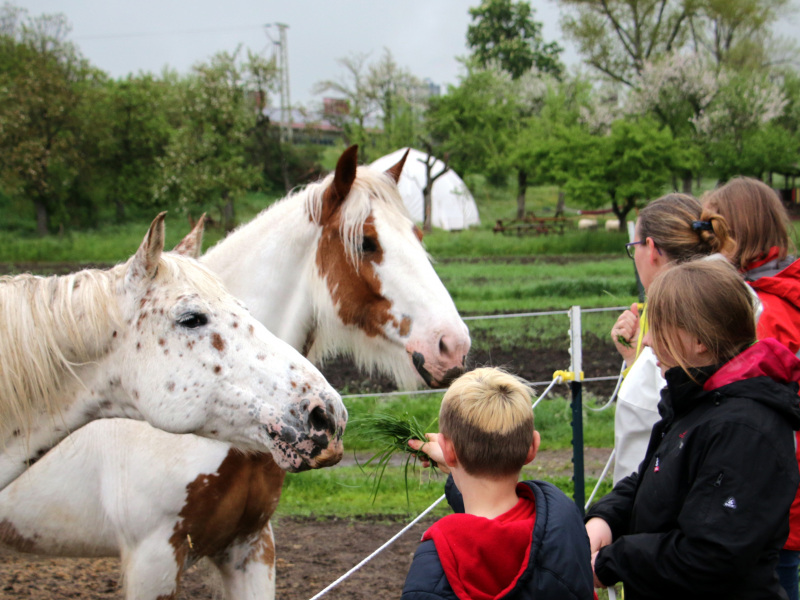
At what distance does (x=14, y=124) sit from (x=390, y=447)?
100 feet

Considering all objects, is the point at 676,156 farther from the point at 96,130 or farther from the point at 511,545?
the point at 511,545

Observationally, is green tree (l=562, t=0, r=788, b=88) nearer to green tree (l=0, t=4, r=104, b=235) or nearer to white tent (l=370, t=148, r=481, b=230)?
white tent (l=370, t=148, r=481, b=230)

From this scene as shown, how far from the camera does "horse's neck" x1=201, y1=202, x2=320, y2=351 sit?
8.66 feet

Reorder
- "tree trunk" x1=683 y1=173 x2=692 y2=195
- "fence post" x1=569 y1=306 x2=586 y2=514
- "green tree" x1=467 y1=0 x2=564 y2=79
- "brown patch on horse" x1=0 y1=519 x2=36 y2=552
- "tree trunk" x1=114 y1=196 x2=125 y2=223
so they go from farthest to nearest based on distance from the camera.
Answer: "green tree" x1=467 y1=0 x2=564 y2=79 < "tree trunk" x1=114 y1=196 x2=125 y2=223 < "tree trunk" x1=683 y1=173 x2=692 y2=195 < "fence post" x1=569 y1=306 x2=586 y2=514 < "brown patch on horse" x1=0 y1=519 x2=36 y2=552

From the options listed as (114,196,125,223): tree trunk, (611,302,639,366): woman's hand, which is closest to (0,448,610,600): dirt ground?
(611,302,639,366): woman's hand

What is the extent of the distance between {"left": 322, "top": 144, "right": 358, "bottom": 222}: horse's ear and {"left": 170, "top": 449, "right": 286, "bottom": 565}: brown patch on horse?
3.37 feet

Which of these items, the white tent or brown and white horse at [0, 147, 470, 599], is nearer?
brown and white horse at [0, 147, 470, 599]

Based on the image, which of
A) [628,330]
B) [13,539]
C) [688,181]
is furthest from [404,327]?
[688,181]

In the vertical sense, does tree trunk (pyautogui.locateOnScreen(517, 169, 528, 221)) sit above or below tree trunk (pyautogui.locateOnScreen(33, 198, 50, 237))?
above

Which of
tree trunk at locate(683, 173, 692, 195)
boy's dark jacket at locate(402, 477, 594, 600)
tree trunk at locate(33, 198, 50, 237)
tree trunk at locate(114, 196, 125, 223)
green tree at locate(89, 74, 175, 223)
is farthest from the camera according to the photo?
tree trunk at locate(114, 196, 125, 223)

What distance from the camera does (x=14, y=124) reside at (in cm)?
2686

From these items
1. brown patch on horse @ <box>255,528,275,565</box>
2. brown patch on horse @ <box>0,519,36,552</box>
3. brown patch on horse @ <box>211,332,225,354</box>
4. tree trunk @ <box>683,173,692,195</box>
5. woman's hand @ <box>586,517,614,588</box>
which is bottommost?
brown patch on horse @ <box>255,528,275,565</box>

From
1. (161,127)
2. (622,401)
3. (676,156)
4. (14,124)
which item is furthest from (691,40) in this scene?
(622,401)

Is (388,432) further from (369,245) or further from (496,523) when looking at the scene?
(496,523)
